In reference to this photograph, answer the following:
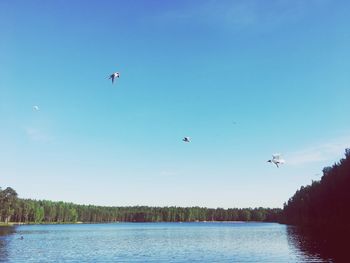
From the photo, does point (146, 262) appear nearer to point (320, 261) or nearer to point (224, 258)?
point (224, 258)

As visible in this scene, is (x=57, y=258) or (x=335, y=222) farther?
(x=335, y=222)

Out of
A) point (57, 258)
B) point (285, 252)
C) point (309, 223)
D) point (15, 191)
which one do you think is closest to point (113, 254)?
point (57, 258)

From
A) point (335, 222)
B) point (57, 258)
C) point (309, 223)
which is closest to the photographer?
point (57, 258)

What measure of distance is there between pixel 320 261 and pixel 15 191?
170219 millimetres

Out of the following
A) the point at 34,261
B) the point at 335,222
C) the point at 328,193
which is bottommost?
the point at 34,261

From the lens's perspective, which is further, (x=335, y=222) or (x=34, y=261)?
(x=335, y=222)

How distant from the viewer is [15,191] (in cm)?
19400

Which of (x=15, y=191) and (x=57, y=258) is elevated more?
(x=15, y=191)

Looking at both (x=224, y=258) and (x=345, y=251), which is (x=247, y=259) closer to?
(x=224, y=258)

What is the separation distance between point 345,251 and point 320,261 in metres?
10.0

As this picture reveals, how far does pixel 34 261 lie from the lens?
58.9m

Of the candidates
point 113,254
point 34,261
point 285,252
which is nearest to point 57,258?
point 34,261

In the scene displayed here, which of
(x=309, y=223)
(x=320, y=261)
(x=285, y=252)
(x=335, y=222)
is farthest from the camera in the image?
(x=309, y=223)

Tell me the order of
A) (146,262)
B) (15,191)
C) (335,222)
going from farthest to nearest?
(15,191), (335,222), (146,262)
